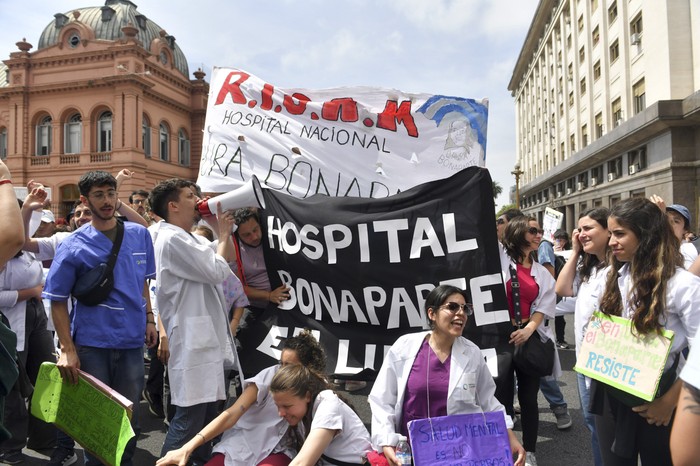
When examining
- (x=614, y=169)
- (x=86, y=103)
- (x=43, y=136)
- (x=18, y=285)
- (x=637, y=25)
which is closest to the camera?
(x=18, y=285)

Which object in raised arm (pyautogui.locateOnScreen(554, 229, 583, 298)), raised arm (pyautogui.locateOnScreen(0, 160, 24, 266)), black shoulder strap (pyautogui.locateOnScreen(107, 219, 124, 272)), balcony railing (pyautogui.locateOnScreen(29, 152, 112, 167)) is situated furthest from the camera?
balcony railing (pyautogui.locateOnScreen(29, 152, 112, 167))

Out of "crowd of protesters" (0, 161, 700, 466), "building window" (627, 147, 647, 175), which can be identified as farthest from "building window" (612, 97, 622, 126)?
"crowd of protesters" (0, 161, 700, 466)

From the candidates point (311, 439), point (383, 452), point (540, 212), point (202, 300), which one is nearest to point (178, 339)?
point (202, 300)

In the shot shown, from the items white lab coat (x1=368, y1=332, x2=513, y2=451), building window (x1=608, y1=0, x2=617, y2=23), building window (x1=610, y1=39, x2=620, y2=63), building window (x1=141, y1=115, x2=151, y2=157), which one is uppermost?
building window (x1=608, y1=0, x2=617, y2=23)

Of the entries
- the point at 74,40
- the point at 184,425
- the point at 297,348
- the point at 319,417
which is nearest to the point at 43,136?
the point at 74,40

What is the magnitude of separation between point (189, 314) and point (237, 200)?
0.90 metres

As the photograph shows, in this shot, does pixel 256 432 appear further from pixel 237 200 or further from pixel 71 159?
pixel 71 159

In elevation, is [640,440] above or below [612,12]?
below

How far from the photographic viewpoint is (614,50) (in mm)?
26078

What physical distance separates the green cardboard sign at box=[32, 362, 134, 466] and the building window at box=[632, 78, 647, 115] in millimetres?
25110

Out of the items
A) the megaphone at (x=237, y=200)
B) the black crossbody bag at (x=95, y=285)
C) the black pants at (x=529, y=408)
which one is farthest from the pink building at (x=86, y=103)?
the black pants at (x=529, y=408)

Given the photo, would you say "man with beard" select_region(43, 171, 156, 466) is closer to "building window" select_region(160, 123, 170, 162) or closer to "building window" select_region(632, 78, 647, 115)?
"building window" select_region(632, 78, 647, 115)

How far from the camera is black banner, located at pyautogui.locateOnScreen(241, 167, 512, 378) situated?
11.2 ft

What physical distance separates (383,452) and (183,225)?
1911 mm
